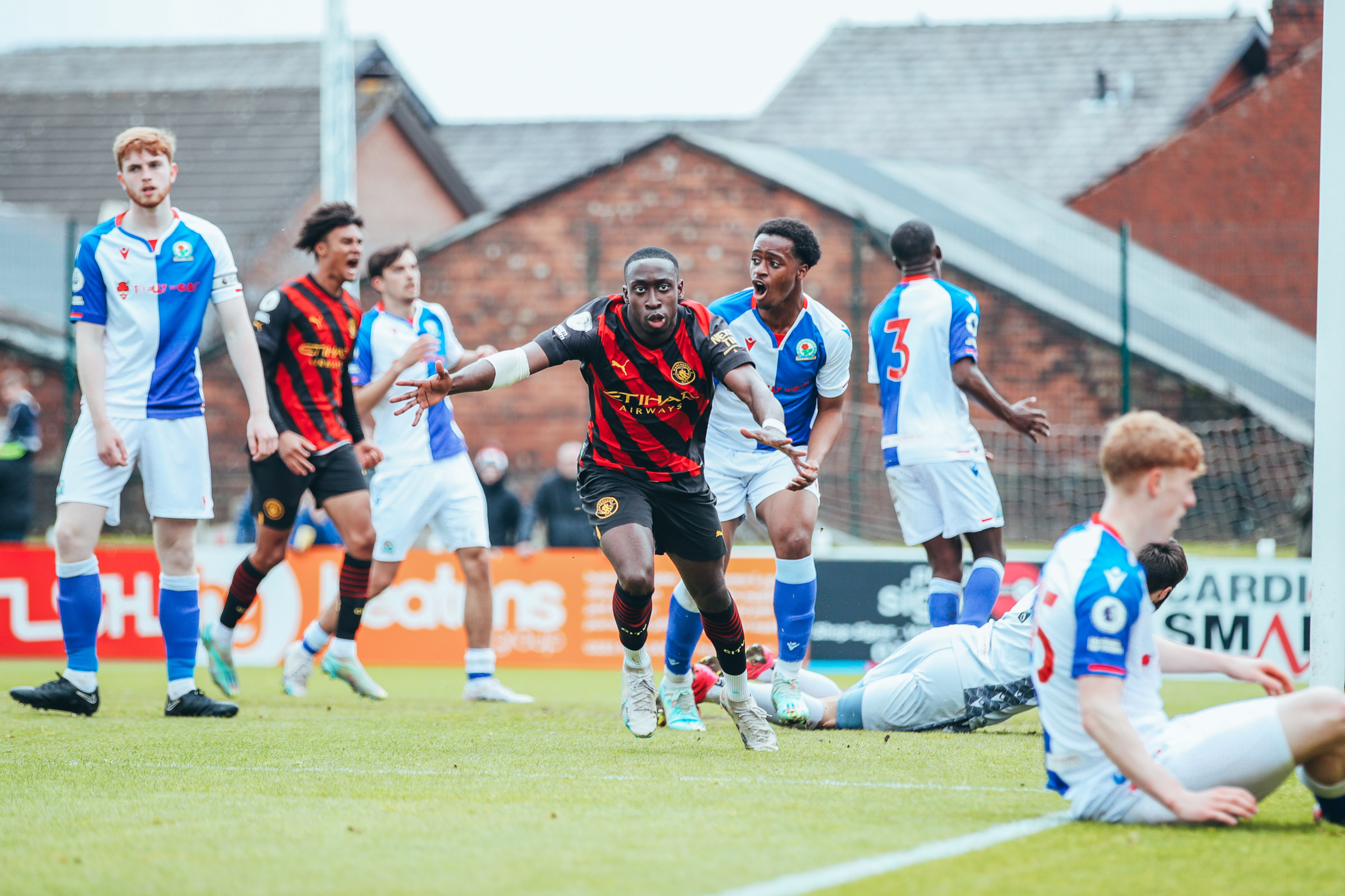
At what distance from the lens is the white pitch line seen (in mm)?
3604

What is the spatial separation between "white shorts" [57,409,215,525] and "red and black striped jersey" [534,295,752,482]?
2091 mm

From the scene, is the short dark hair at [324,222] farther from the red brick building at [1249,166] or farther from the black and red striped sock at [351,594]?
the red brick building at [1249,166]

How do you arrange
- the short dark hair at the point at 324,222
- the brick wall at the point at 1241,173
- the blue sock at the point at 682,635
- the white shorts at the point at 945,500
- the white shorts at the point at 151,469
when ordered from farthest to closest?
the brick wall at the point at 1241,173 < the short dark hair at the point at 324,222 < the white shorts at the point at 945,500 < the white shorts at the point at 151,469 < the blue sock at the point at 682,635

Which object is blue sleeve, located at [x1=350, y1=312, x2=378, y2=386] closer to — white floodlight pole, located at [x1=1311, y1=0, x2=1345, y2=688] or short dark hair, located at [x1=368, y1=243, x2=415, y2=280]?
short dark hair, located at [x1=368, y1=243, x2=415, y2=280]

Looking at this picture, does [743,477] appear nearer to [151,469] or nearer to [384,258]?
[151,469]

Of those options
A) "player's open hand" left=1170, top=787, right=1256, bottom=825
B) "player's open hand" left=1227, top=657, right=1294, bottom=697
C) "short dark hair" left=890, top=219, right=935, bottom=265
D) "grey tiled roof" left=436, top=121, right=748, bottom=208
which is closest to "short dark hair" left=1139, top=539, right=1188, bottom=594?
"player's open hand" left=1227, top=657, right=1294, bottom=697

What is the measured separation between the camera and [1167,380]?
1775cm

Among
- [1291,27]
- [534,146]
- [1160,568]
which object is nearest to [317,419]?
[1160,568]

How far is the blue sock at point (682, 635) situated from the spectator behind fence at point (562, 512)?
7.82 meters

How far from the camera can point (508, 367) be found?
238 inches

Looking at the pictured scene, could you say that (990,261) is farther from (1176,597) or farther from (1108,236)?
(1176,597)

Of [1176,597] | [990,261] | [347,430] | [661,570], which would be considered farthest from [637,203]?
[347,430]

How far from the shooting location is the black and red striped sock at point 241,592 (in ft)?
28.1

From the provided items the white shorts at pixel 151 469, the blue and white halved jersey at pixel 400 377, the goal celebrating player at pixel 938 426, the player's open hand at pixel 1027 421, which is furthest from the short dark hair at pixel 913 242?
the white shorts at pixel 151 469
